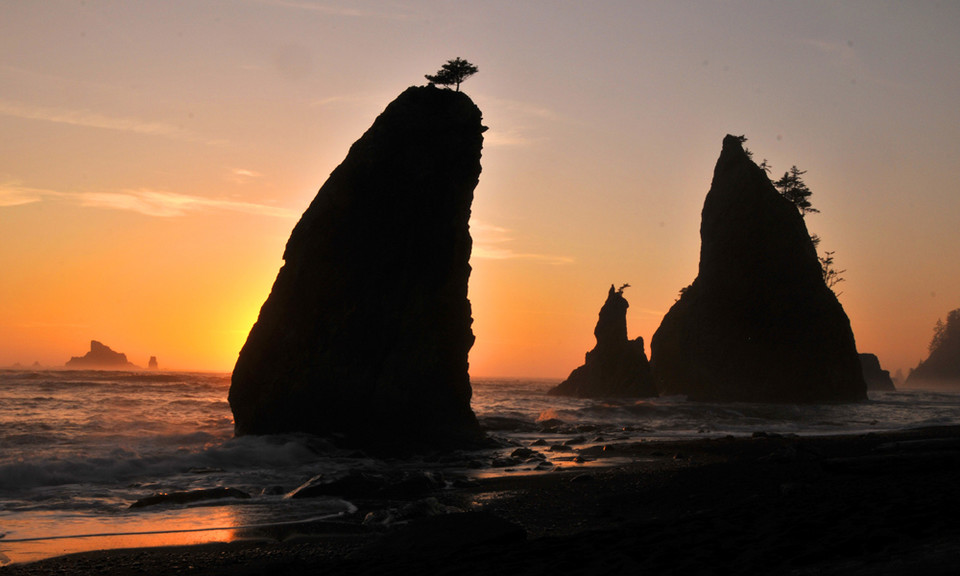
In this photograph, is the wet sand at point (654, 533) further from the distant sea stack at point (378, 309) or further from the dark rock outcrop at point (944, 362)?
the dark rock outcrop at point (944, 362)

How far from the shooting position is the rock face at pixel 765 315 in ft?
194

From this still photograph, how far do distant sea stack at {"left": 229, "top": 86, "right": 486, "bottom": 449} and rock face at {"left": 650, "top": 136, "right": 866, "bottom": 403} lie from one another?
1656 inches

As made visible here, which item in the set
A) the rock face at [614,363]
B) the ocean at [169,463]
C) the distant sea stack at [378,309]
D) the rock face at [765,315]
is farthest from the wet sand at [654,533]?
the rock face at [614,363]

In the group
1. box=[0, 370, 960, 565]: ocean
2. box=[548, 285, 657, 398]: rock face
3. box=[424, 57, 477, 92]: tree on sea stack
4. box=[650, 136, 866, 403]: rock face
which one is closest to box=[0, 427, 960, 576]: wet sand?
box=[0, 370, 960, 565]: ocean

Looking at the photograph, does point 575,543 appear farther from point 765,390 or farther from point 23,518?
point 765,390

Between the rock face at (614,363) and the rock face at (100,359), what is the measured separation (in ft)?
455

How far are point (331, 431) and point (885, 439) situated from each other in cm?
1798

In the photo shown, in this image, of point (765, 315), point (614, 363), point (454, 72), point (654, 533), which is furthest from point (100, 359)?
point (654, 533)

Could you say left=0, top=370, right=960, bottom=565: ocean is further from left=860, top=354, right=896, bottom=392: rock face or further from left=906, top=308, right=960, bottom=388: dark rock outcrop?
left=906, top=308, right=960, bottom=388: dark rock outcrop

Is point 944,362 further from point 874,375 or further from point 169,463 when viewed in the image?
point 169,463

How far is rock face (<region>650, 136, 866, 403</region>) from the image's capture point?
194ft

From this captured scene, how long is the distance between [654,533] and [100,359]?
7678 inches

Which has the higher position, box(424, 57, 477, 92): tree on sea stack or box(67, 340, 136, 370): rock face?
box(424, 57, 477, 92): tree on sea stack

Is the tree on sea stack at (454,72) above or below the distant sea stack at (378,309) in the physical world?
above
